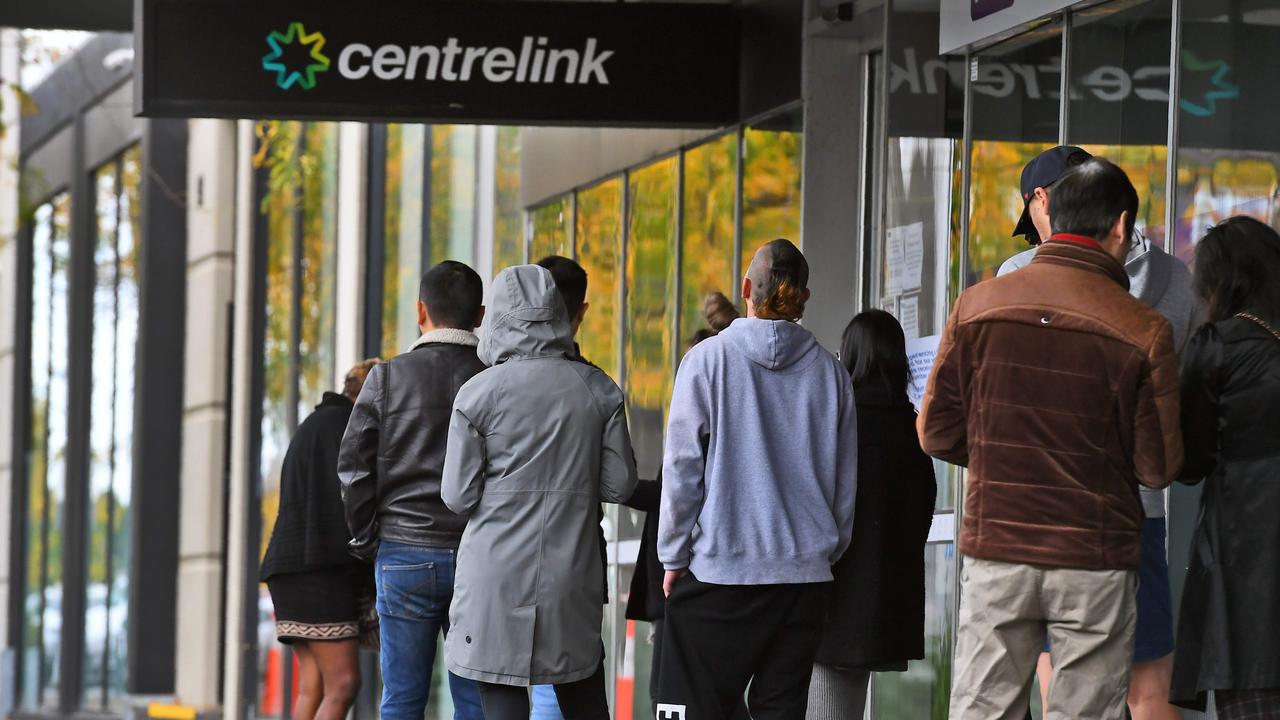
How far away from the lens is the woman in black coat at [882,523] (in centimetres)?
703

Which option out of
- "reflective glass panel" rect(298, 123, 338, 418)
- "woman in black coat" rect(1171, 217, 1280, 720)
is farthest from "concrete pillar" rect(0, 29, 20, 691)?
"woman in black coat" rect(1171, 217, 1280, 720)

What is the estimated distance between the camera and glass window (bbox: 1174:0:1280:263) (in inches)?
278

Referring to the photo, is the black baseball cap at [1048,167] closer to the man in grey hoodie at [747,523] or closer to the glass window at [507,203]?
the man in grey hoodie at [747,523]

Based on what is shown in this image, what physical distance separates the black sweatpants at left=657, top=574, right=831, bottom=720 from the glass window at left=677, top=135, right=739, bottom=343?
209 inches

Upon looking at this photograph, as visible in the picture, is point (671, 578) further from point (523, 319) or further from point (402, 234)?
point (402, 234)

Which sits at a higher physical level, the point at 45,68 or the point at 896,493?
the point at 45,68

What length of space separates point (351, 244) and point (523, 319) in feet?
42.4

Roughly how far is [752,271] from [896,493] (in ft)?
2.95

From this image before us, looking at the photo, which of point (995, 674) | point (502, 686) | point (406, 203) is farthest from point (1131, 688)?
point (406, 203)

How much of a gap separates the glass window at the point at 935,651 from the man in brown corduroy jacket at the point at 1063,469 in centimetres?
392

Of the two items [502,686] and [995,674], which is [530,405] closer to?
[502,686]

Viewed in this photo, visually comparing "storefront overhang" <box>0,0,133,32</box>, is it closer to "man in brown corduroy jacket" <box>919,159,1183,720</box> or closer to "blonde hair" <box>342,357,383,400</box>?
"blonde hair" <box>342,357,383,400</box>

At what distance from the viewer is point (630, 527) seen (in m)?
13.5

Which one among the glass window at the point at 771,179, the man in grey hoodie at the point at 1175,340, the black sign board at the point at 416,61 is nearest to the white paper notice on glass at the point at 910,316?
the glass window at the point at 771,179
